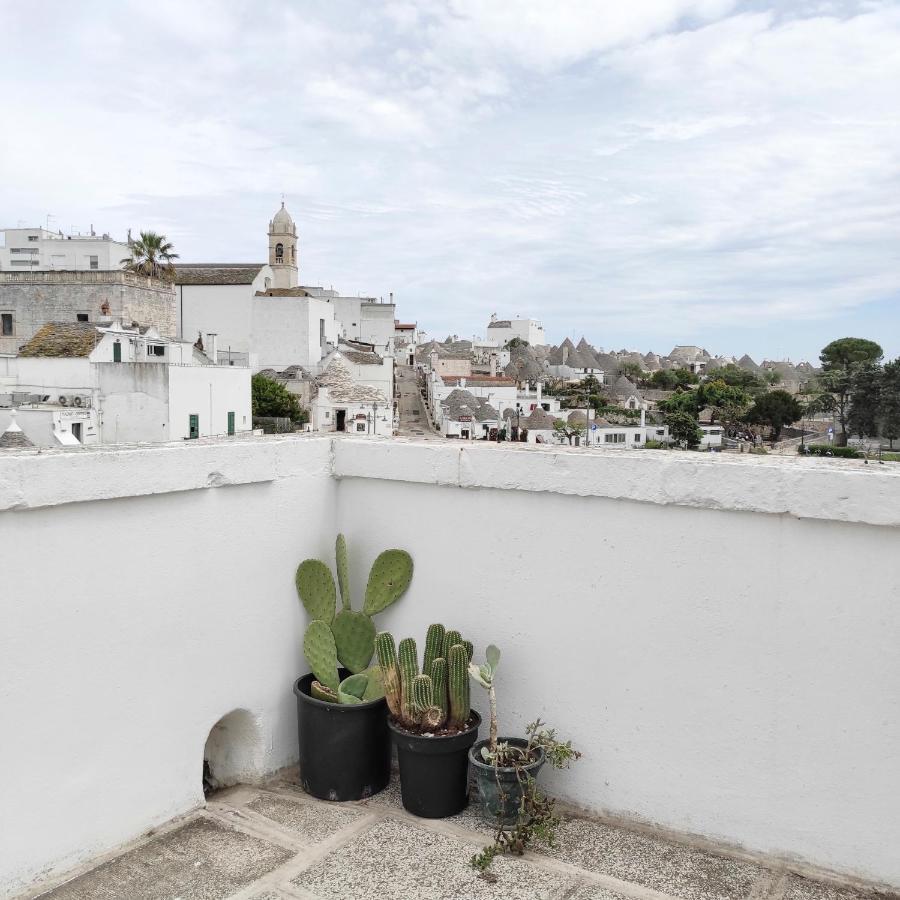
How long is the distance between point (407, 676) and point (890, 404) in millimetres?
72090

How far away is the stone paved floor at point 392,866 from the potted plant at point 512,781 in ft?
0.24

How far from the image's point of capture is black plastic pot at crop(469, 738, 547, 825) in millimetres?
3525

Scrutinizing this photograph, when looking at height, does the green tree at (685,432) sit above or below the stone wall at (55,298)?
below

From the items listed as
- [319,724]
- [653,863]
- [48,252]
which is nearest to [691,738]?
[653,863]

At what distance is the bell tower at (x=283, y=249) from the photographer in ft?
221

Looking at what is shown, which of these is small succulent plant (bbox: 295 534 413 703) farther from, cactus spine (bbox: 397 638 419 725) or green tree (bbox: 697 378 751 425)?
green tree (bbox: 697 378 751 425)

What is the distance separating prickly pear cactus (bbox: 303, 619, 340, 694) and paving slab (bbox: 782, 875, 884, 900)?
2.06m

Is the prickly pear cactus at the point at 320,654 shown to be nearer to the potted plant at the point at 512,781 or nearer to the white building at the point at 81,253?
the potted plant at the point at 512,781

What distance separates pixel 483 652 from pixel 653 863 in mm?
1140

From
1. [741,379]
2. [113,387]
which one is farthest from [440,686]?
[741,379]

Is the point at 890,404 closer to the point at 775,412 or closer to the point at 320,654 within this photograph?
the point at 775,412

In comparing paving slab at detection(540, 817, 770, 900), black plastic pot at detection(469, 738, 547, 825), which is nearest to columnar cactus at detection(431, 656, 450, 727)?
black plastic pot at detection(469, 738, 547, 825)

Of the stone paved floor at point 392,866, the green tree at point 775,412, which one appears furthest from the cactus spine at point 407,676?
the green tree at point 775,412

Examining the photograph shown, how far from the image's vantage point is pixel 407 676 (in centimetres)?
372
